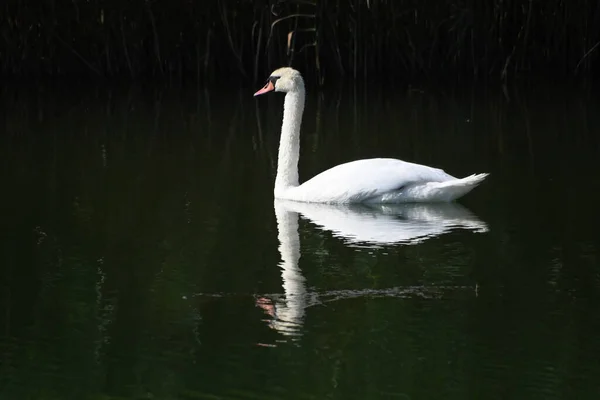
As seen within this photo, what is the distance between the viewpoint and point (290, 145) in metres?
9.33

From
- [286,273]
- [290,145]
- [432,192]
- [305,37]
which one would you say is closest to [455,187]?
[432,192]

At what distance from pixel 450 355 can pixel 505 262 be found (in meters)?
1.77

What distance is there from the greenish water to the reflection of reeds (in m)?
4.70

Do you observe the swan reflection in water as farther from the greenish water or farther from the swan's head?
the swan's head

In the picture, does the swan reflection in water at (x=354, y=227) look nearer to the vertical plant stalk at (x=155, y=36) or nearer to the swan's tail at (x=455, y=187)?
the swan's tail at (x=455, y=187)

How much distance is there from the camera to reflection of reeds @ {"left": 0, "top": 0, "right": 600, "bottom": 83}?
1669cm

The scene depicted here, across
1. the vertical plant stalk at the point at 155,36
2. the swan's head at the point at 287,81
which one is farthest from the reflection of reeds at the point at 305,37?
the swan's head at the point at 287,81

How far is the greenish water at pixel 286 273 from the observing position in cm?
520

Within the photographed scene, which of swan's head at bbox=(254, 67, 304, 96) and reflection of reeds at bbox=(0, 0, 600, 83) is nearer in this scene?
swan's head at bbox=(254, 67, 304, 96)

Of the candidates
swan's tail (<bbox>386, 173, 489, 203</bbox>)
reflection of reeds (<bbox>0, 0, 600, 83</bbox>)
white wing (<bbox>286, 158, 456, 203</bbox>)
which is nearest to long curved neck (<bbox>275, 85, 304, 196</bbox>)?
white wing (<bbox>286, 158, 456, 203</bbox>)

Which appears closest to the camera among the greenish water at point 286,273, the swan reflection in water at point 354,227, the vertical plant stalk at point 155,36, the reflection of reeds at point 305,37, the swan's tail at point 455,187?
the greenish water at point 286,273

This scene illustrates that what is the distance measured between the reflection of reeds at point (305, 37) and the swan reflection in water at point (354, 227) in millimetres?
7911

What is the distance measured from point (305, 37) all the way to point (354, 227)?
9433mm

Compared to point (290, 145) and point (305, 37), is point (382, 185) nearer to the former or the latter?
point (290, 145)
